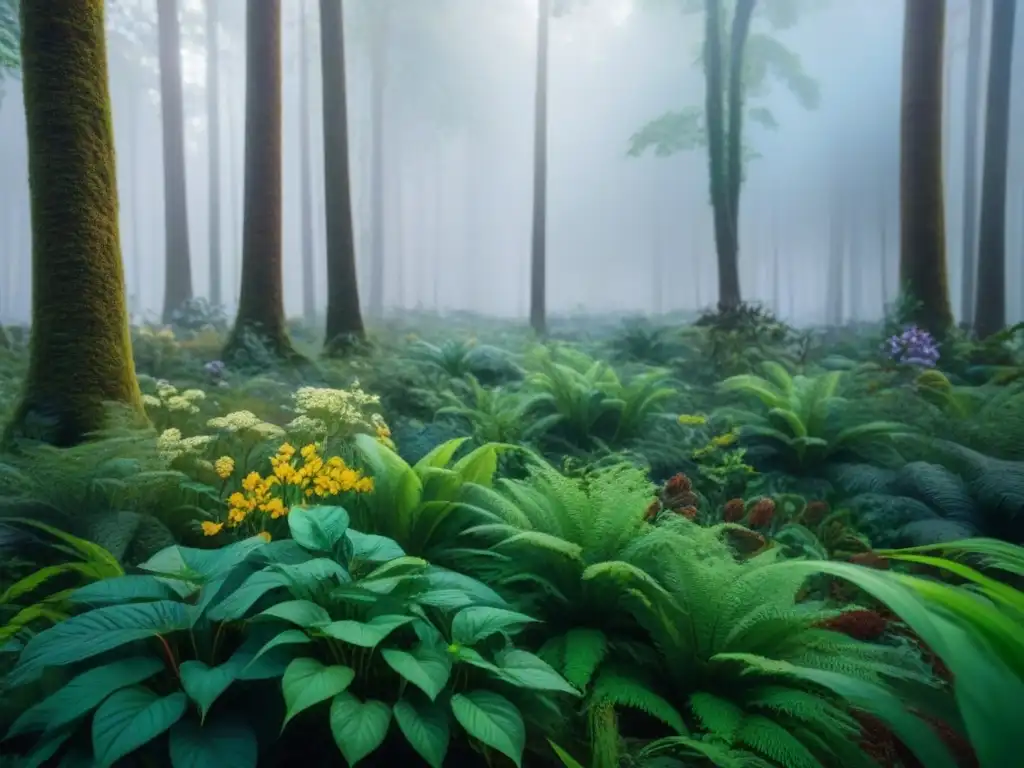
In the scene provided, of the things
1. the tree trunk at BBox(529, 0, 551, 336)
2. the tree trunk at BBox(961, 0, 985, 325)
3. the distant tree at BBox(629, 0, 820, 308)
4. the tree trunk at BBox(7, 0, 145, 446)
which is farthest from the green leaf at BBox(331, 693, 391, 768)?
the tree trunk at BBox(961, 0, 985, 325)

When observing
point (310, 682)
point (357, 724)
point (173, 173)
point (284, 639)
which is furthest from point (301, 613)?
point (173, 173)

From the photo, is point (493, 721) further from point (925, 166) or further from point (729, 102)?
point (729, 102)

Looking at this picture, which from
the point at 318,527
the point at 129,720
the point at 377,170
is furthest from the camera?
the point at 377,170

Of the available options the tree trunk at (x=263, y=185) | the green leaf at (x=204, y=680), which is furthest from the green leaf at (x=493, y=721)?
the tree trunk at (x=263, y=185)

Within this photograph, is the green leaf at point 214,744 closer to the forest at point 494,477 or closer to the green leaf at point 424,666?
the forest at point 494,477

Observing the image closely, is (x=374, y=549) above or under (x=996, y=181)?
under

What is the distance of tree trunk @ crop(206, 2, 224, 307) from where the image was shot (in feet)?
34.2

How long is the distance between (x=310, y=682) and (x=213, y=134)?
45.3 feet

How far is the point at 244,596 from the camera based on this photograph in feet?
5.74

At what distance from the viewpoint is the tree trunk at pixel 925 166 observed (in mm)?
6926

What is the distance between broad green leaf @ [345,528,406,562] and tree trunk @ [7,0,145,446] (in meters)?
2.07

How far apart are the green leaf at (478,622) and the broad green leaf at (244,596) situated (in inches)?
18.7

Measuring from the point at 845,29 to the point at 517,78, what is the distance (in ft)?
18.3

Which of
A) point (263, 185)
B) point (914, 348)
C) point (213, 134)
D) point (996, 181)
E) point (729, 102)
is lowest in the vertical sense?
point (914, 348)
